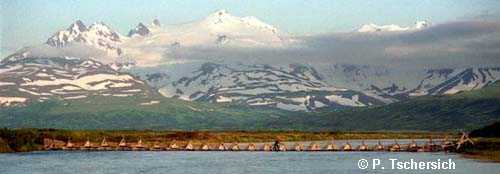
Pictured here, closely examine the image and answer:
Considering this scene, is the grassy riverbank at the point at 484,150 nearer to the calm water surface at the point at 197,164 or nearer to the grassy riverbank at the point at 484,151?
the grassy riverbank at the point at 484,151

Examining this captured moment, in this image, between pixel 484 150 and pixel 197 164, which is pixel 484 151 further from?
pixel 197 164

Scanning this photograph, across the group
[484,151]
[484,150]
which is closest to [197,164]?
[484,151]

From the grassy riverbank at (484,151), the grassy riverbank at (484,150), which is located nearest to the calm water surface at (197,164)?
the grassy riverbank at (484,151)

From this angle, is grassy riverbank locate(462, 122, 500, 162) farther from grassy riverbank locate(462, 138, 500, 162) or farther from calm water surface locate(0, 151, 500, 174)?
calm water surface locate(0, 151, 500, 174)

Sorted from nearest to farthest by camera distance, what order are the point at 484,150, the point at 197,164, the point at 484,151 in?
the point at 197,164
the point at 484,151
the point at 484,150

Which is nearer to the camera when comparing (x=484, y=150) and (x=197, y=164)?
(x=197, y=164)

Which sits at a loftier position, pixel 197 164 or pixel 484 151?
pixel 484 151

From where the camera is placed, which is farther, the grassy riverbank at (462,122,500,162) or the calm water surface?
the grassy riverbank at (462,122,500,162)

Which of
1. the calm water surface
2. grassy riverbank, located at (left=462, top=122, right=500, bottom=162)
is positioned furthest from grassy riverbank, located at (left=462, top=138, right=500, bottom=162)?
the calm water surface

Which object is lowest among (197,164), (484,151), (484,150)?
(197,164)

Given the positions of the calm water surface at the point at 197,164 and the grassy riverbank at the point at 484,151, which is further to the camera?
the grassy riverbank at the point at 484,151

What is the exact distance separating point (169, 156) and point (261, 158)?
19.7 meters

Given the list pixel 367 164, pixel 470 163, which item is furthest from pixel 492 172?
pixel 367 164

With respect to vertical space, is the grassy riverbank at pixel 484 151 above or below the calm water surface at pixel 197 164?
above
